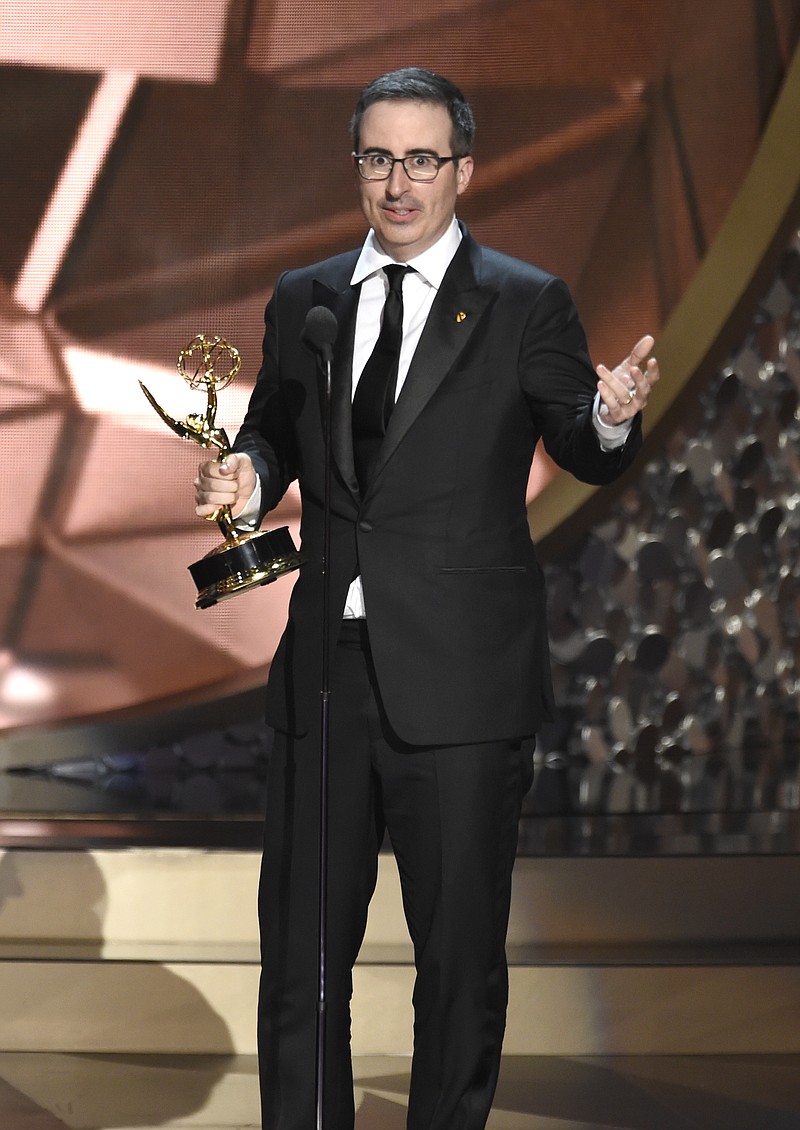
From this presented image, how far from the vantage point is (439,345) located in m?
1.83

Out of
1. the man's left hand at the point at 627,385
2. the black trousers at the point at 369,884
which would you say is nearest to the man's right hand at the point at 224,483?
the black trousers at the point at 369,884

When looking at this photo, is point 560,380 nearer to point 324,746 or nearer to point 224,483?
point 224,483

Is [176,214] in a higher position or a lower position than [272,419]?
higher

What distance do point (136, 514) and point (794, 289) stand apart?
2.05 meters

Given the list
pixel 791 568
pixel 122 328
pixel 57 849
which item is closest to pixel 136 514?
pixel 122 328

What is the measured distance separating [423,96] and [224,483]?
20.8 inches

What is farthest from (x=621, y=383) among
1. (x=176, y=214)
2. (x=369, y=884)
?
(x=176, y=214)

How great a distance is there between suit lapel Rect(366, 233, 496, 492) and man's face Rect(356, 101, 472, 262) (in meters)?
0.08

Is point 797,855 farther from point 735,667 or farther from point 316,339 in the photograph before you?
point 316,339

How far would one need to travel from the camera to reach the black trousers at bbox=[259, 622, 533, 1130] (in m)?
1.84

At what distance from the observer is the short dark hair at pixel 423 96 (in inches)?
68.9

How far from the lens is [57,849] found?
2.91 metres

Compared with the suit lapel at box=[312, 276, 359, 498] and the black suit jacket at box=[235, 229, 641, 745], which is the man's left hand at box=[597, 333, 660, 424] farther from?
the suit lapel at box=[312, 276, 359, 498]

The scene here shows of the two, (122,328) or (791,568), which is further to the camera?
(791,568)
